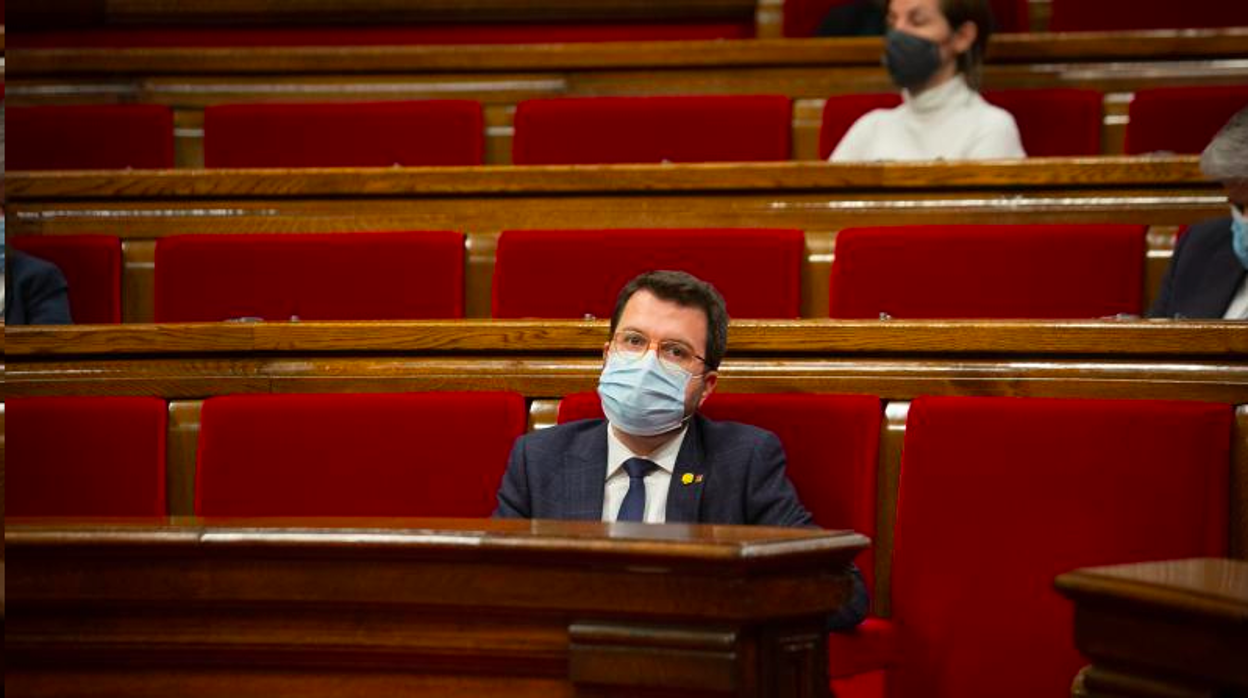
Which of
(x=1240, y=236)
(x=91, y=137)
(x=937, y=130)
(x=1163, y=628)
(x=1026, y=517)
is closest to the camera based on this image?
(x=1163, y=628)

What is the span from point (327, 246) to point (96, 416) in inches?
7.9

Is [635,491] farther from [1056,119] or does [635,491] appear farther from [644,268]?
[1056,119]

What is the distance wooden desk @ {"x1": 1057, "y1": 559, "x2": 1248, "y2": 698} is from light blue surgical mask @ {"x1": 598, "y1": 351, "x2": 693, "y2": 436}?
0.21 m

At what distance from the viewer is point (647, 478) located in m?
0.53

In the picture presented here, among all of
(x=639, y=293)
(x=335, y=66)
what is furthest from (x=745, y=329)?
(x=335, y=66)

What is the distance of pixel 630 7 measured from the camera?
1.22 m

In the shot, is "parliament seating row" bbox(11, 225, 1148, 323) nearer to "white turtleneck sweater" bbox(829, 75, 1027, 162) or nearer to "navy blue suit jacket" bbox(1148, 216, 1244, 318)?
"navy blue suit jacket" bbox(1148, 216, 1244, 318)

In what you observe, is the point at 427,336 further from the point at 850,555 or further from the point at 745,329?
the point at 850,555

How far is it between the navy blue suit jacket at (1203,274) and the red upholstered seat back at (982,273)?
0.09ft

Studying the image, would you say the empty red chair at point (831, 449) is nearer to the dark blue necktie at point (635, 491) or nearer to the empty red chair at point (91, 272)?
the dark blue necktie at point (635, 491)

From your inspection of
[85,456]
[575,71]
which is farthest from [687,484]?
[575,71]

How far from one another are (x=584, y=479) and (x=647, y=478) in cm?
2

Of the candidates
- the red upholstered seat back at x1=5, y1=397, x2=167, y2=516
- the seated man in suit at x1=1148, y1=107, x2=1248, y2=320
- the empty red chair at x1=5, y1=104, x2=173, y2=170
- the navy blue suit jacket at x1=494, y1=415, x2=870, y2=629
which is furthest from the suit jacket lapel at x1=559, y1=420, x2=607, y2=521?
the empty red chair at x1=5, y1=104, x2=173, y2=170

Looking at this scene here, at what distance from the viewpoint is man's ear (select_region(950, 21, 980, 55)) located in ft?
3.01
